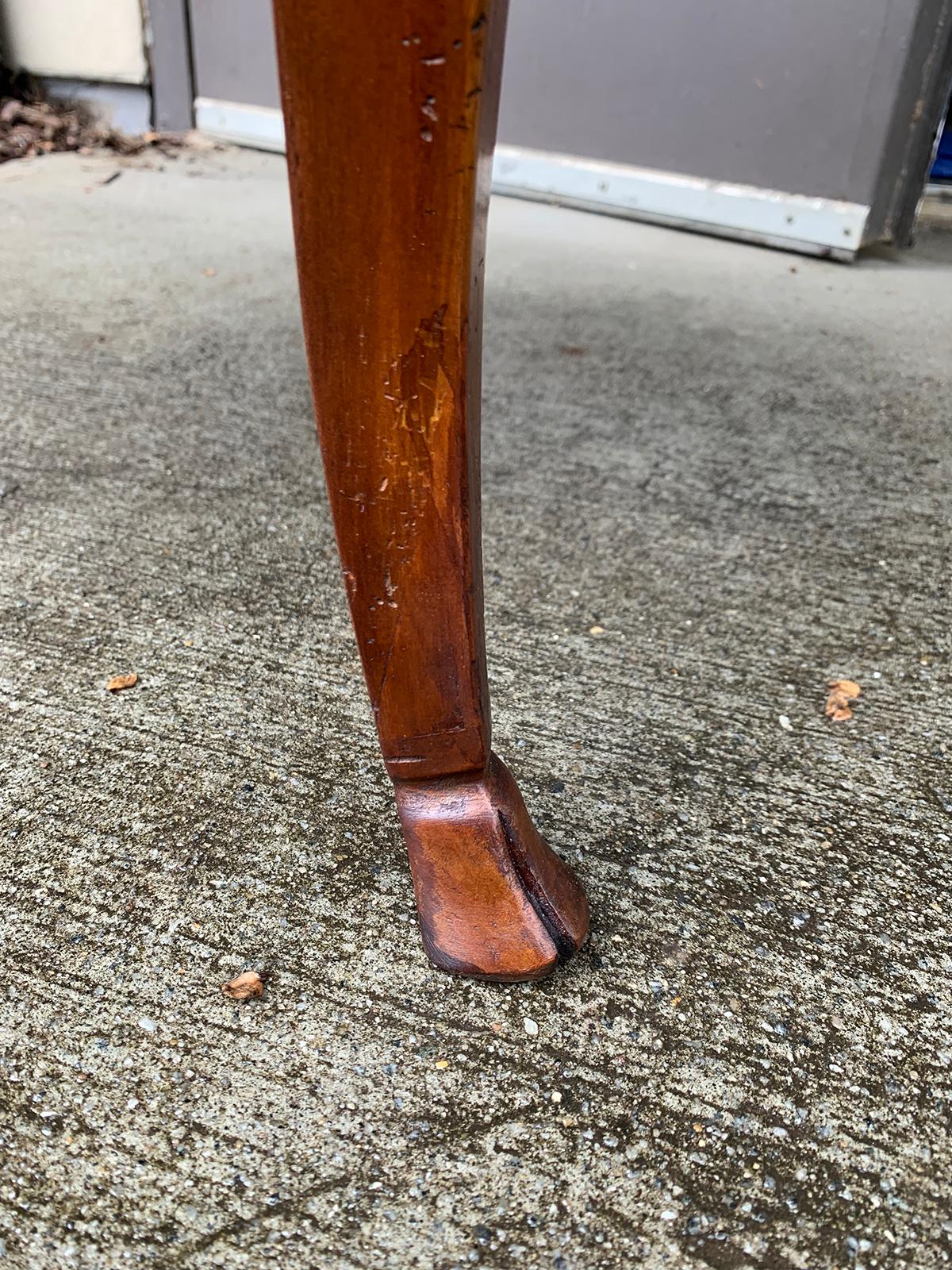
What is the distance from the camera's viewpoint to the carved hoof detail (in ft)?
2.34

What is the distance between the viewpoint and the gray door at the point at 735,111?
2650 millimetres

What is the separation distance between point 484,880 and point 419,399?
352 millimetres

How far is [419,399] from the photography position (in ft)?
1.78

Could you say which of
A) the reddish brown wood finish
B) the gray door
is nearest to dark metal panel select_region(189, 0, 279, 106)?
the gray door

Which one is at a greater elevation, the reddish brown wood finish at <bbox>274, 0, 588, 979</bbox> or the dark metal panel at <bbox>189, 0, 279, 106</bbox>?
the reddish brown wood finish at <bbox>274, 0, 588, 979</bbox>

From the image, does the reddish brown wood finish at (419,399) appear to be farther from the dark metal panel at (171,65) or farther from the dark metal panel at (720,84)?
the dark metal panel at (171,65)

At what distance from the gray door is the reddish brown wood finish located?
103 inches

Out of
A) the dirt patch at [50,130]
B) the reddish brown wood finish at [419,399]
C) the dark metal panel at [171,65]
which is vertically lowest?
the dirt patch at [50,130]

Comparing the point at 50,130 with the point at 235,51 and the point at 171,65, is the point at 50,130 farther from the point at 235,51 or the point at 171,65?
the point at 235,51

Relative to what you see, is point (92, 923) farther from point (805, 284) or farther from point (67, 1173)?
point (805, 284)

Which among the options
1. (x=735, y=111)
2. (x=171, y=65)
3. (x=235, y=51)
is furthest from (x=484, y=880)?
(x=171, y=65)

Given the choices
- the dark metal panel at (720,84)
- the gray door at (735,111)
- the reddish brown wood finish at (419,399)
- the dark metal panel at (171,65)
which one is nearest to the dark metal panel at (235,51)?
the dark metal panel at (171,65)

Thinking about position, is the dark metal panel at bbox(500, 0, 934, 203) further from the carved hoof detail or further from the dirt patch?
the carved hoof detail

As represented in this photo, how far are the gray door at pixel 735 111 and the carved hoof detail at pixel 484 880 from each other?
8.54ft
